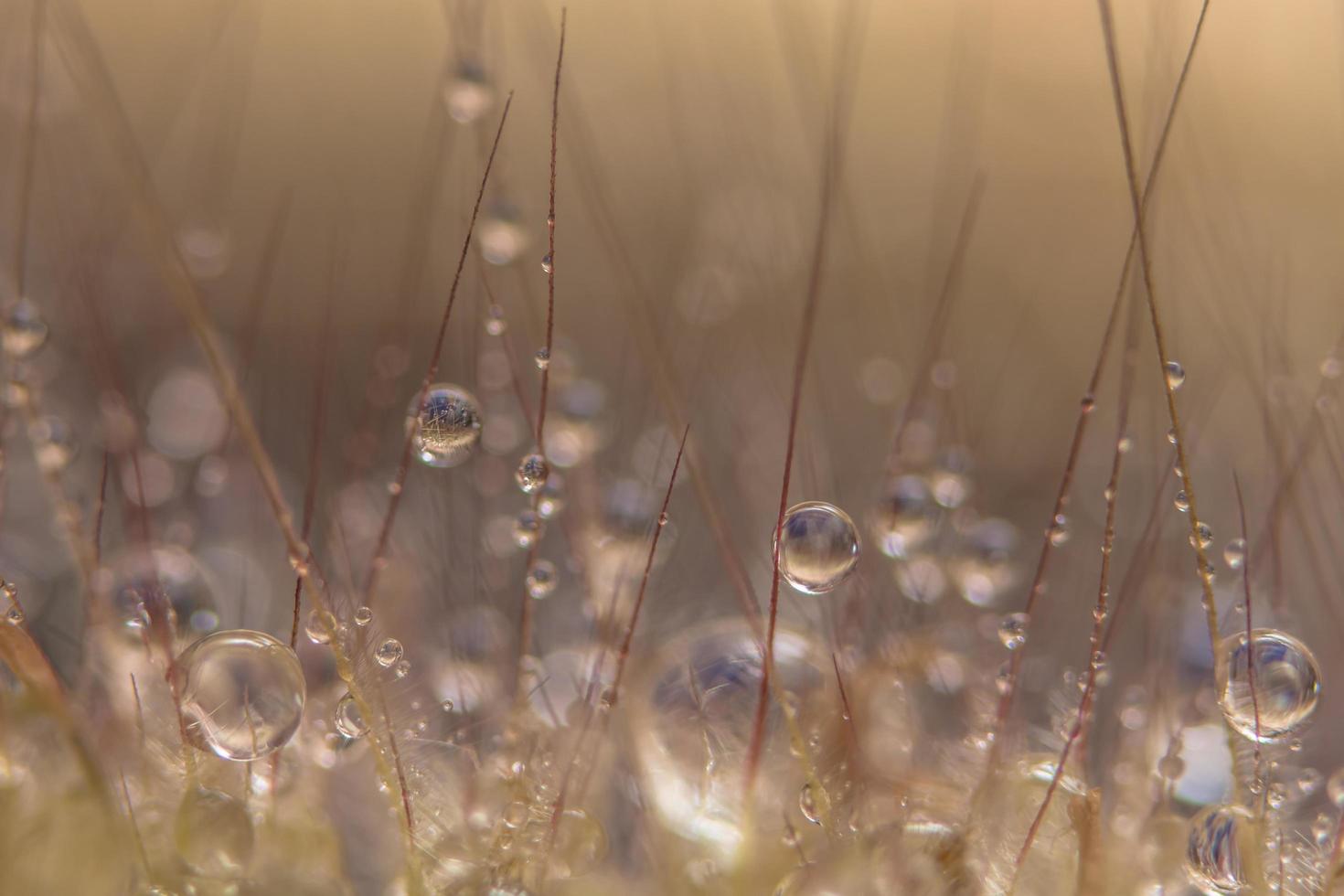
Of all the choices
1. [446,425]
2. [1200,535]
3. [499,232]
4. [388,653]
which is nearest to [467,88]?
[499,232]

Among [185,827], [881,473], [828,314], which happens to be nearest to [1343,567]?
[881,473]

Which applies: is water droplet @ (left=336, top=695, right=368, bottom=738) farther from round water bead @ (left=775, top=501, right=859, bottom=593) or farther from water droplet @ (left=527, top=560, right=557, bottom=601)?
round water bead @ (left=775, top=501, right=859, bottom=593)

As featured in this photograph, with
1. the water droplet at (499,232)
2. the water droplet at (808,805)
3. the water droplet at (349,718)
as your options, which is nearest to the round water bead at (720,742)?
the water droplet at (808,805)

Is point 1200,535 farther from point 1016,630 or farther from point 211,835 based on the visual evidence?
point 211,835

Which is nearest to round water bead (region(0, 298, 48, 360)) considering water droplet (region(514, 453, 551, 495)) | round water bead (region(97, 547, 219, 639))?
round water bead (region(97, 547, 219, 639))

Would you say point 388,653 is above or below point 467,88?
below

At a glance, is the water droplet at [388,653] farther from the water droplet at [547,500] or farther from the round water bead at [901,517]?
the round water bead at [901,517]
